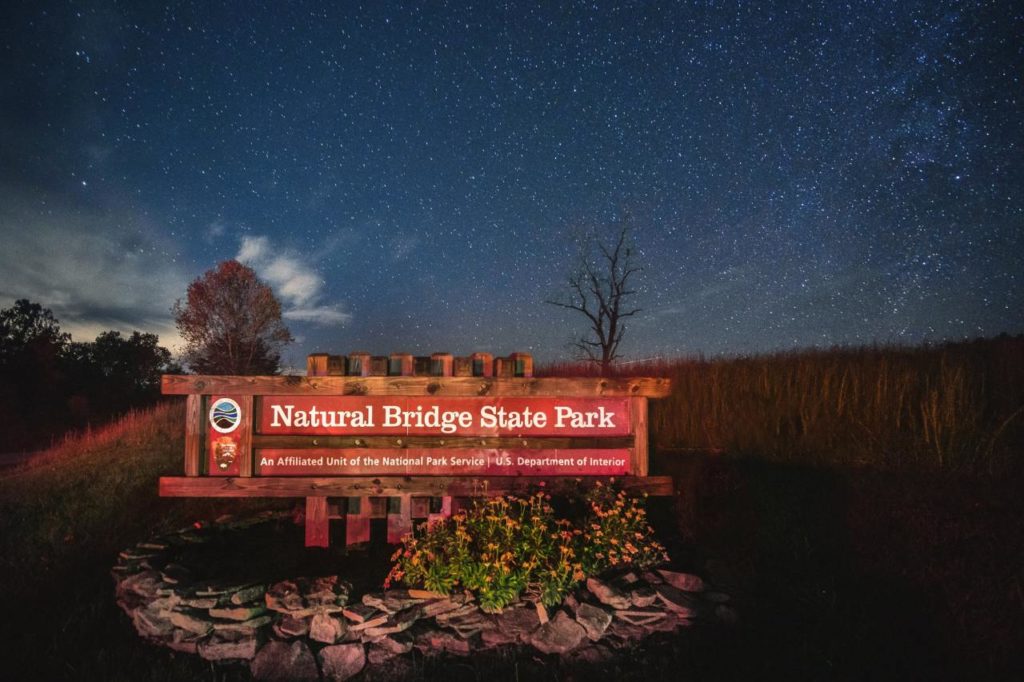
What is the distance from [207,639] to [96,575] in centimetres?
243

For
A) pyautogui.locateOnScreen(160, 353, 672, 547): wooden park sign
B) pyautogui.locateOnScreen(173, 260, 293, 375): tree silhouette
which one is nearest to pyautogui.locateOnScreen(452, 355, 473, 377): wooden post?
pyautogui.locateOnScreen(160, 353, 672, 547): wooden park sign

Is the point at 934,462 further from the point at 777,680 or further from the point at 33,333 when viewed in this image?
the point at 33,333

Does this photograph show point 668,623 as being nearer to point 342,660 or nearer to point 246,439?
point 342,660

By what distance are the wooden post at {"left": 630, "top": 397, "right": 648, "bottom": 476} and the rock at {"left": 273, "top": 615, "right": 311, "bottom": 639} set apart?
3.38 meters

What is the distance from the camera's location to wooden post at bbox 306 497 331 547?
5367 millimetres

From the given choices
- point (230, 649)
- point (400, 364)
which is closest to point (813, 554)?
point (400, 364)

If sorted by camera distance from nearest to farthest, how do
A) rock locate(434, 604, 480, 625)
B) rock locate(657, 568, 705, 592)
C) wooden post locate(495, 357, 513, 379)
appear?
rock locate(434, 604, 480, 625)
rock locate(657, 568, 705, 592)
wooden post locate(495, 357, 513, 379)

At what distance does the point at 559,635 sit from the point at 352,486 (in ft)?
8.10

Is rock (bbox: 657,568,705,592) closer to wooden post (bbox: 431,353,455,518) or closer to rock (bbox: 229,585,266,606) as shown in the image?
wooden post (bbox: 431,353,455,518)

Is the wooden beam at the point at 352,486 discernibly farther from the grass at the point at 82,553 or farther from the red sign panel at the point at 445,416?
the grass at the point at 82,553

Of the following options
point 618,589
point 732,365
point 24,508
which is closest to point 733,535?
point 618,589

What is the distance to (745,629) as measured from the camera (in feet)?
14.0

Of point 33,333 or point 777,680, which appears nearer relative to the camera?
point 777,680

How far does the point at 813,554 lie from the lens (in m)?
4.39
